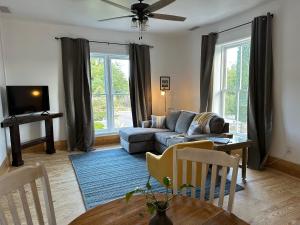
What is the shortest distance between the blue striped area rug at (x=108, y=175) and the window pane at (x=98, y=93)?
3.08 ft

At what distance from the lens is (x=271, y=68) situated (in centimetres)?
351

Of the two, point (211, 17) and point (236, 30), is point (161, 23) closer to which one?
point (211, 17)

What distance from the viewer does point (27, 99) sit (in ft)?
13.8

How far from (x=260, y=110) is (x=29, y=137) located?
454cm

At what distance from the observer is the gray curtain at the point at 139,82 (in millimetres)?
5238

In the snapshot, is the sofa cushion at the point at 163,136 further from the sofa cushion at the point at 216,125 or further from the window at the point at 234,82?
the window at the point at 234,82

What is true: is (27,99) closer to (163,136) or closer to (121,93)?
(121,93)

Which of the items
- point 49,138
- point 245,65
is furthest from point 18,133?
point 245,65

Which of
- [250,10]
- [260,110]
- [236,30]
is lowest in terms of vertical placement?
[260,110]

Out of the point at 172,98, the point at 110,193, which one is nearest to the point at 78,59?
the point at 172,98

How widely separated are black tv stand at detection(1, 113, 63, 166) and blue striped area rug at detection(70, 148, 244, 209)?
645 millimetres

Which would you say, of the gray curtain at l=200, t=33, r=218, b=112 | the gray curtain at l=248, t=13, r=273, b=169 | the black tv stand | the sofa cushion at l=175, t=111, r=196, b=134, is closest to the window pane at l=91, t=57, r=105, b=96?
the black tv stand

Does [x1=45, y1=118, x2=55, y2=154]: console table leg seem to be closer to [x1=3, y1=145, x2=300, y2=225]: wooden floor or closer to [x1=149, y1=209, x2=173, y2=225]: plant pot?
[x1=3, y1=145, x2=300, y2=225]: wooden floor

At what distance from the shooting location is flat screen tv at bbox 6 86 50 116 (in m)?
3.94
